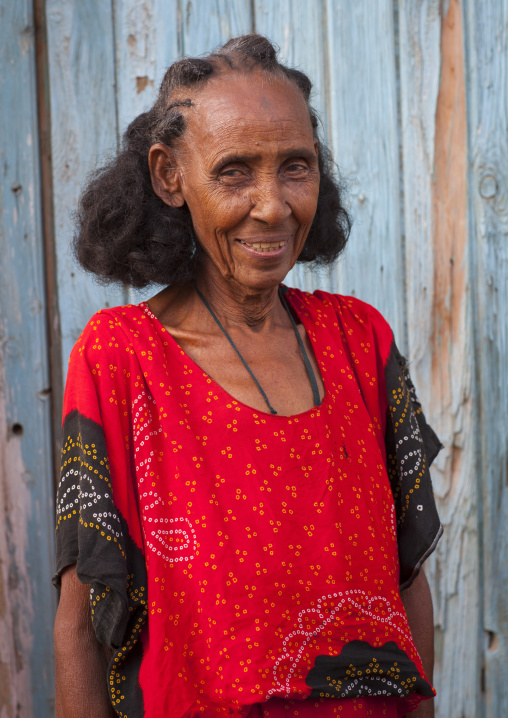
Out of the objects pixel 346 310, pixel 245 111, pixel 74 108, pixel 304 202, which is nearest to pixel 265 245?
pixel 304 202

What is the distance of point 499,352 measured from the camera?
248cm

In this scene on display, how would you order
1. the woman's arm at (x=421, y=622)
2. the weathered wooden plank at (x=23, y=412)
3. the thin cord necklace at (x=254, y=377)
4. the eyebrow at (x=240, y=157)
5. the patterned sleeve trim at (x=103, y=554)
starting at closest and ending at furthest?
the patterned sleeve trim at (x=103, y=554)
the eyebrow at (x=240, y=157)
the thin cord necklace at (x=254, y=377)
the woman's arm at (x=421, y=622)
the weathered wooden plank at (x=23, y=412)

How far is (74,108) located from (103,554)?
1.52m

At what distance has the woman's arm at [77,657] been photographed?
1.48 metres

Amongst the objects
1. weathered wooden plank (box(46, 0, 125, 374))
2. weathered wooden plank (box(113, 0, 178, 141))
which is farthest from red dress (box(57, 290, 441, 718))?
weathered wooden plank (box(113, 0, 178, 141))

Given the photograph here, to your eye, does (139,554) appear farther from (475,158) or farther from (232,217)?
(475,158)

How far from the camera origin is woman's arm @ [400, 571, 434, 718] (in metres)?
1.79

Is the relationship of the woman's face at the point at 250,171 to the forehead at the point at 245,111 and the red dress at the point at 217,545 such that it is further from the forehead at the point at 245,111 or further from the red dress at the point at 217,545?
the red dress at the point at 217,545

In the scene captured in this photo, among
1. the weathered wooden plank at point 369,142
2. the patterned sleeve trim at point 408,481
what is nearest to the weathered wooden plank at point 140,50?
the weathered wooden plank at point 369,142

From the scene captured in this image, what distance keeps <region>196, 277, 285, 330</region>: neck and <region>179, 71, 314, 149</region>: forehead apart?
0.36 meters

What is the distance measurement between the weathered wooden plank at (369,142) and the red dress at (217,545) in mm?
944

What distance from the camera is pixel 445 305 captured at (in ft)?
8.11

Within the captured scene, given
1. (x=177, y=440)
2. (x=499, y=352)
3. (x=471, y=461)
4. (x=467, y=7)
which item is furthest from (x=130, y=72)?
(x=471, y=461)

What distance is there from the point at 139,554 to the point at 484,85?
1.92m
